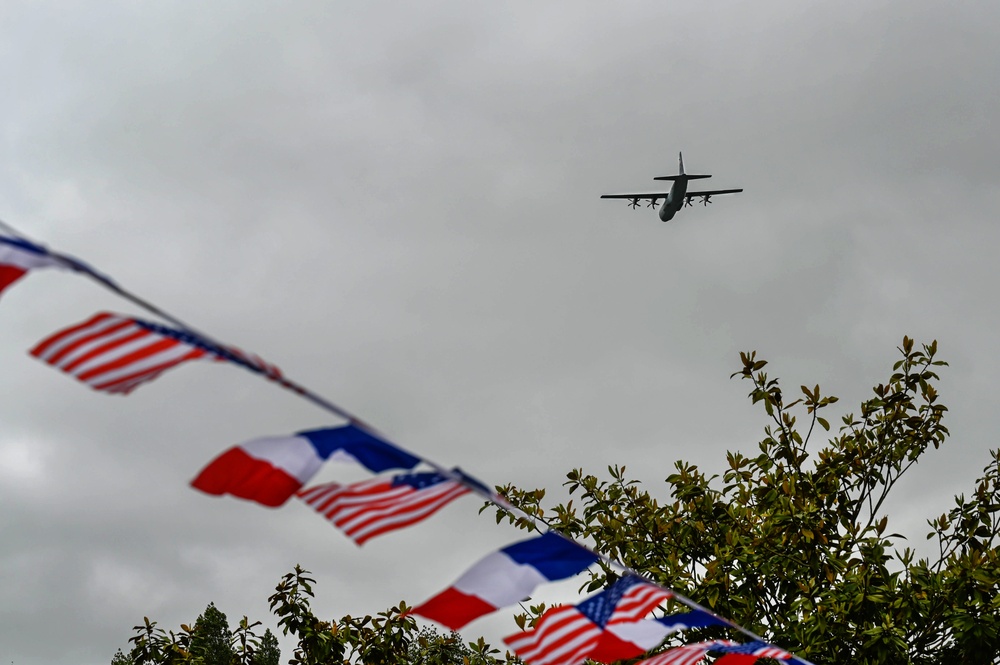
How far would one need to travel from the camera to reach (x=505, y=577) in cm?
643

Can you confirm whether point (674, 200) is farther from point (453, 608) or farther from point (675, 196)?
point (453, 608)

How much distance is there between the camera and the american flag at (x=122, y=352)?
16.9 feet

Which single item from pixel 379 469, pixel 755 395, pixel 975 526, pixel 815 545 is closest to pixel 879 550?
pixel 815 545

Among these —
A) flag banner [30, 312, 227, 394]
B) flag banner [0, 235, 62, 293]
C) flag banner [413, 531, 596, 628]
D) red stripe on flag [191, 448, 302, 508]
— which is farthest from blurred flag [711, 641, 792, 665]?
flag banner [0, 235, 62, 293]

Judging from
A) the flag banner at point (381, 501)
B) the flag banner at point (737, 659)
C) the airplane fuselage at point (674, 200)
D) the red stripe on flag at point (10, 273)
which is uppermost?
the airplane fuselage at point (674, 200)

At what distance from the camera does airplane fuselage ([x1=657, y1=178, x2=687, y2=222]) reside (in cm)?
4286

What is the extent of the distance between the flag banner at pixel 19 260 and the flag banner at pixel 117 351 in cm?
34

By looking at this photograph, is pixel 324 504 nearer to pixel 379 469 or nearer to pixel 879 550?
pixel 379 469

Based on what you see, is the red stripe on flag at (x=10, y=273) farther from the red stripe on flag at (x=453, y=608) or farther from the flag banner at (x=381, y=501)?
the red stripe on flag at (x=453, y=608)

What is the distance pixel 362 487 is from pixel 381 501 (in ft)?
0.52

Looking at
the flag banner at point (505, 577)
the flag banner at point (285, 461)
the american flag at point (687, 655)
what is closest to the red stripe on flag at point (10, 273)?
the flag banner at point (285, 461)

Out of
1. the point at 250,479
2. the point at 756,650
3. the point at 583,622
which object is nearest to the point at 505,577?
the point at 583,622

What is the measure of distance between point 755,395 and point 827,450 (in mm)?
1140

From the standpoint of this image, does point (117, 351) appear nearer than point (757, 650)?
Yes
